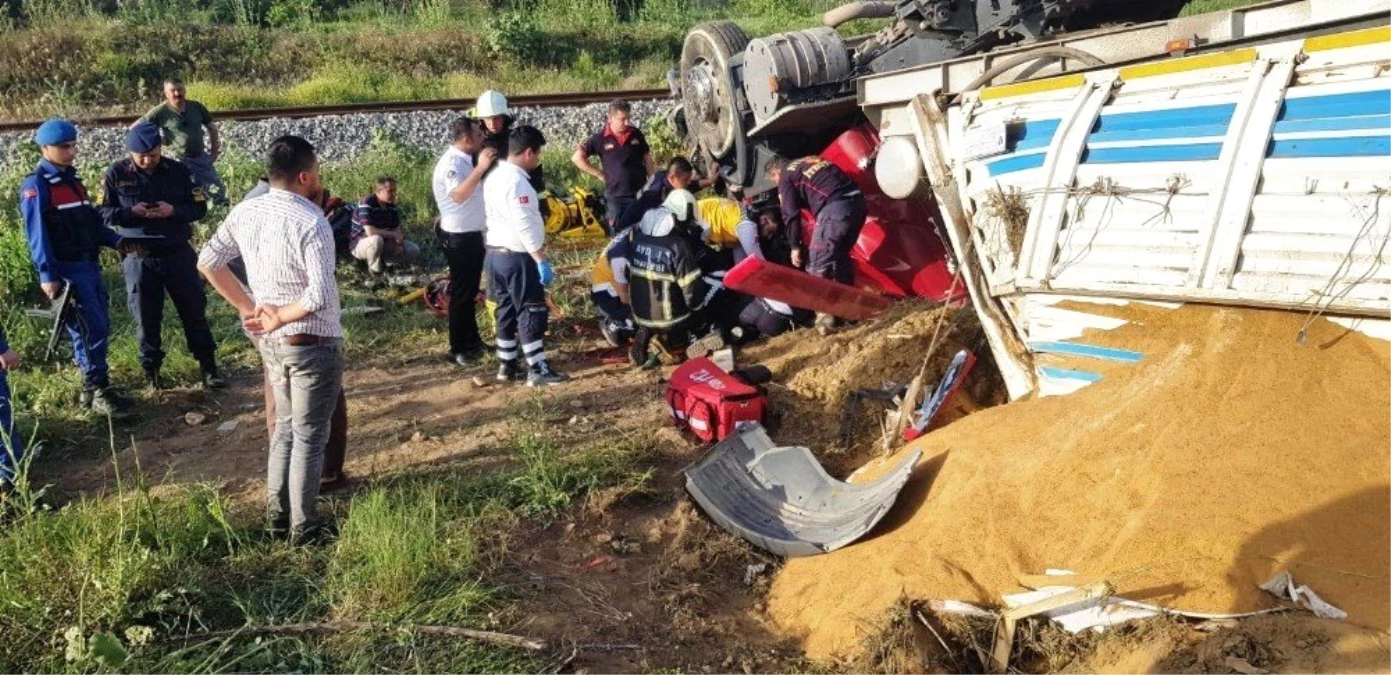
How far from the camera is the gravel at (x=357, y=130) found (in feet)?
39.6

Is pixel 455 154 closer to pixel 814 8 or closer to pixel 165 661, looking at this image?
pixel 165 661

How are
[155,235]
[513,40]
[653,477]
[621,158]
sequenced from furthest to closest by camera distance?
[513,40] < [621,158] < [155,235] < [653,477]

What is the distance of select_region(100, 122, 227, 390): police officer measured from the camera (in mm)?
6609

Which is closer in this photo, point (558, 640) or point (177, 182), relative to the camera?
point (558, 640)

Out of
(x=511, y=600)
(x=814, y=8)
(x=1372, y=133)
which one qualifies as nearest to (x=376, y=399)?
(x=511, y=600)

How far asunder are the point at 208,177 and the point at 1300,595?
31.5ft

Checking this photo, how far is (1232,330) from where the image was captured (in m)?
4.08

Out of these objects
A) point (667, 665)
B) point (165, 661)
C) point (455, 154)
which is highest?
point (455, 154)

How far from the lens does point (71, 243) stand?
252 inches

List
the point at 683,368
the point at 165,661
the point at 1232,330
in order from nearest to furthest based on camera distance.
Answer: the point at 165,661
the point at 1232,330
the point at 683,368

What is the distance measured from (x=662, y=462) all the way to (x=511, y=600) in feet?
5.33

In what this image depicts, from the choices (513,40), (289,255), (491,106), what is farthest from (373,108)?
(289,255)

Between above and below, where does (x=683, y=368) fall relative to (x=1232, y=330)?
below

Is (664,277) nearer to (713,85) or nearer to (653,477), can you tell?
(653,477)
